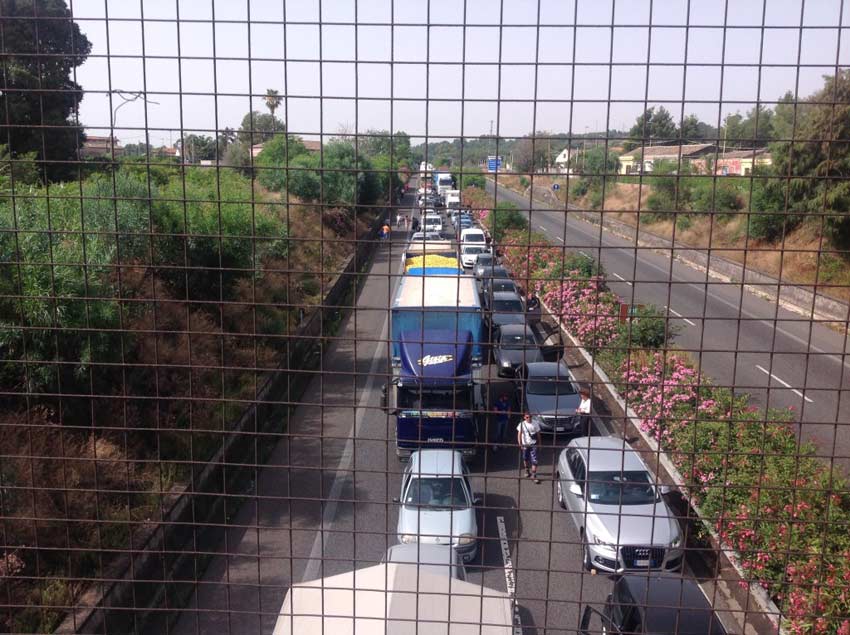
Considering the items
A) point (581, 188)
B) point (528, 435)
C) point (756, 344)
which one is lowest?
point (756, 344)

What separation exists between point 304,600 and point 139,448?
8.77 ft

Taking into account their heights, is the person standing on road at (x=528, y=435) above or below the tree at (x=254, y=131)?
below

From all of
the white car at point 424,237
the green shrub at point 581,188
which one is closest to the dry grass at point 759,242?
the green shrub at point 581,188

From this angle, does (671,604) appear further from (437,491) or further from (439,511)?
(437,491)

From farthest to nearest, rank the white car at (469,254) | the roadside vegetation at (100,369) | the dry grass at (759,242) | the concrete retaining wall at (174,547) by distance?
the white car at (469,254) → the dry grass at (759,242) → the roadside vegetation at (100,369) → the concrete retaining wall at (174,547)

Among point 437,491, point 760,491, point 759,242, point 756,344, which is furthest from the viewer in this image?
point 756,344

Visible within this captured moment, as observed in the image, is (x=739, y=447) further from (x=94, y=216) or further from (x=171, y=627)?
(x=94, y=216)

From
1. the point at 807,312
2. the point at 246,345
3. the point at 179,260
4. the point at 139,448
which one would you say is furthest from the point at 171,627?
the point at 807,312

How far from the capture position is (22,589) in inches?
165

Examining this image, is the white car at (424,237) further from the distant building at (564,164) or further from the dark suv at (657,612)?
the dark suv at (657,612)

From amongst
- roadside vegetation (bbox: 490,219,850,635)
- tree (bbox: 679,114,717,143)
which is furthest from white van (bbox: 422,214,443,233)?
tree (bbox: 679,114,717,143)

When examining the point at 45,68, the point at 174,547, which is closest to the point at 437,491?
the point at 174,547

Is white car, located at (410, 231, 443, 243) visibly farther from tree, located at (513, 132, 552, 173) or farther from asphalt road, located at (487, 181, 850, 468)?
asphalt road, located at (487, 181, 850, 468)

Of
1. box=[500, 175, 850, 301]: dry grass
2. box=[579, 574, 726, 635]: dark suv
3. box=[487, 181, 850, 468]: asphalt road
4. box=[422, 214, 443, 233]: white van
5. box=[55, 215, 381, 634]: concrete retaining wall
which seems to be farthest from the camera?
box=[422, 214, 443, 233]: white van
